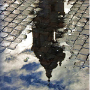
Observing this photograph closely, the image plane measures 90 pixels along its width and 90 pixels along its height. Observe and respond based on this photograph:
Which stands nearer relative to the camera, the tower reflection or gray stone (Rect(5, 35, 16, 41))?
the tower reflection

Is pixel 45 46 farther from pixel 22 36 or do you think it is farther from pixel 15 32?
pixel 15 32

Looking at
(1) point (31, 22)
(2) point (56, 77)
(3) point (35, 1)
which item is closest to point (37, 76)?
(2) point (56, 77)

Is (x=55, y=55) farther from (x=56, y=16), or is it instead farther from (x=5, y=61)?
(x=56, y=16)

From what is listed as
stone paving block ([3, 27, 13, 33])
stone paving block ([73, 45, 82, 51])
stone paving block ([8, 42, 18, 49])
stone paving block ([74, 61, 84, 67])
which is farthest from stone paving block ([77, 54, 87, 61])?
stone paving block ([3, 27, 13, 33])

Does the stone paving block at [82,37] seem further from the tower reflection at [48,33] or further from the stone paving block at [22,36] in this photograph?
the stone paving block at [22,36]

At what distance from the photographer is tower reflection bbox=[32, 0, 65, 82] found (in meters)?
4.99

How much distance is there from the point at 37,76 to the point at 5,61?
41.9 inches

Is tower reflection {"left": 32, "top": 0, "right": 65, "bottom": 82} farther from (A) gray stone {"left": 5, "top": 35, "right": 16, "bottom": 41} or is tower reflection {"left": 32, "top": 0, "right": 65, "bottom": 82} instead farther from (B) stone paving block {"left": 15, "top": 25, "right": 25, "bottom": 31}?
(A) gray stone {"left": 5, "top": 35, "right": 16, "bottom": 41}

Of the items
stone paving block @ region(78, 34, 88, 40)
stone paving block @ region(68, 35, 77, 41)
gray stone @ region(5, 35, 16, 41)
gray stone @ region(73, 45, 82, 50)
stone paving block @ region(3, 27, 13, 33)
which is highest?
stone paving block @ region(78, 34, 88, 40)

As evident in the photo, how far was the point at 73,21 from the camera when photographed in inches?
264

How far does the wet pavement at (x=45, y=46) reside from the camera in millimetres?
4426

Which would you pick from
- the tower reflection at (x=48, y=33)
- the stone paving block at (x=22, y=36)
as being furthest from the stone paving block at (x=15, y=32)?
the tower reflection at (x=48, y=33)

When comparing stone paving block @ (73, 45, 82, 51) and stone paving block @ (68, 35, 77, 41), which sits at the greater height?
stone paving block @ (68, 35, 77, 41)

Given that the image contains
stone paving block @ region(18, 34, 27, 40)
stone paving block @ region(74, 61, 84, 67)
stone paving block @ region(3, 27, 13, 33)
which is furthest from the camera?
stone paving block @ region(3, 27, 13, 33)
